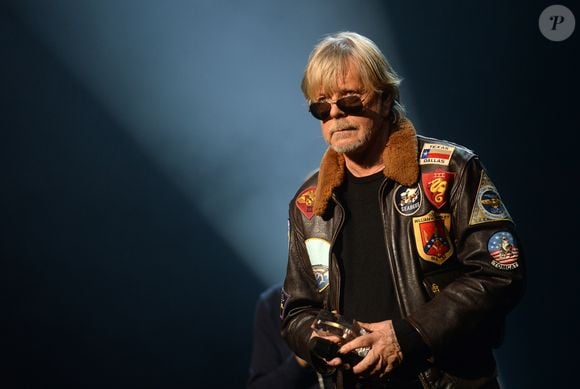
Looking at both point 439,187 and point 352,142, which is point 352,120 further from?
point 439,187

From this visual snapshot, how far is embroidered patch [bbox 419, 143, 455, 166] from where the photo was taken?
2.44 meters

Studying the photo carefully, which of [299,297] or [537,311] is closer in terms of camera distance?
[299,297]

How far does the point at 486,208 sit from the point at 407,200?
27cm

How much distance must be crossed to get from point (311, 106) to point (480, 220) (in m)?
0.73

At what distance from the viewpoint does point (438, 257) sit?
2377mm

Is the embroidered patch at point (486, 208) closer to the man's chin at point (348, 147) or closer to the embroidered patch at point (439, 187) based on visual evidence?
the embroidered patch at point (439, 187)

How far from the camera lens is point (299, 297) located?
2.64 meters

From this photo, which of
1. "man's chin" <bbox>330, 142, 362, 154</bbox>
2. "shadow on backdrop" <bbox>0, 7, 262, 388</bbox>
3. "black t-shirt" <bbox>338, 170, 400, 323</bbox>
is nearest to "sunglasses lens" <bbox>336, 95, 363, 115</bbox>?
"man's chin" <bbox>330, 142, 362, 154</bbox>

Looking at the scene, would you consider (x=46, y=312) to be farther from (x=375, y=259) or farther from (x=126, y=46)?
(x=375, y=259)

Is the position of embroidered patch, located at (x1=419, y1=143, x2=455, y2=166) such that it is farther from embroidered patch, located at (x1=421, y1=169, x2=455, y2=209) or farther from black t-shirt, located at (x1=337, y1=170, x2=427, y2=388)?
black t-shirt, located at (x1=337, y1=170, x2=427, y2=388)

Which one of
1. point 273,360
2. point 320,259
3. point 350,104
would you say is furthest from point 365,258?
point 273,360

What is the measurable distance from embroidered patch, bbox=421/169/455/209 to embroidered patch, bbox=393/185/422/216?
4 cm

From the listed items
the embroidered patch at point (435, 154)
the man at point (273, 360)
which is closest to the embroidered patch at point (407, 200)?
the embroidered patch at point (435, 154)

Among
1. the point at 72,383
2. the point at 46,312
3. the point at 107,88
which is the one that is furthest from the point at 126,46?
the point at 72,383
